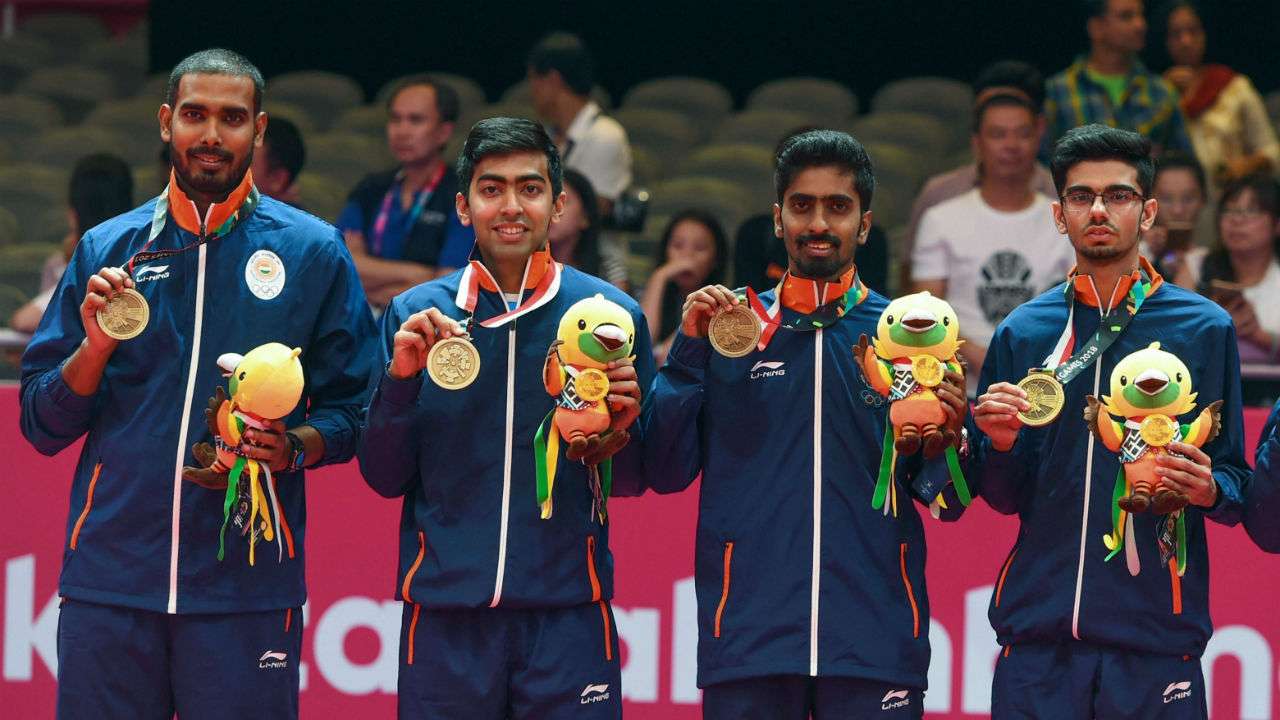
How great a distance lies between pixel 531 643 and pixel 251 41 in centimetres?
836

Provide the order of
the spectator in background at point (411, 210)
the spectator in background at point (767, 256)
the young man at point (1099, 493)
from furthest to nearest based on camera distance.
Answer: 1. the spectator in background at point (411, 210)
2. the spectator in background at point (767, 256)
3. the young man at point (1099, 493)

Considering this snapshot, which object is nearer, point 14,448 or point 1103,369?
point 1103,369

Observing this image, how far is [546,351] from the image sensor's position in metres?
4.85

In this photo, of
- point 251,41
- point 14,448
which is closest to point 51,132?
point 251,41

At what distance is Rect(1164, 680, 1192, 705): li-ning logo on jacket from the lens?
15.5 feet

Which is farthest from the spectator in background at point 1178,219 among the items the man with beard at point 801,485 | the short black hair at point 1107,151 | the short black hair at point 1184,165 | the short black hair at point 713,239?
the man with beard at point 801,485

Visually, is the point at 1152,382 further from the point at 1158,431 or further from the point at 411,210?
the point at 411,210

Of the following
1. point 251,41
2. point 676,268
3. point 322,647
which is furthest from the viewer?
point 251,41

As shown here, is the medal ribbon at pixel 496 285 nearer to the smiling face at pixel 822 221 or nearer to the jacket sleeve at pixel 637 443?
the jacket sleeve at pixel 637 443

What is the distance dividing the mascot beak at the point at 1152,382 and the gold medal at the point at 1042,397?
0.21 metres

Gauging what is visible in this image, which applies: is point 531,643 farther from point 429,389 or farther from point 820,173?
point 820,173

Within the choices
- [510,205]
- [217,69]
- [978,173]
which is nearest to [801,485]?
[510,205]

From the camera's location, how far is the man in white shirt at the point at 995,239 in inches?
286

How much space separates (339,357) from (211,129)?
0.68m
